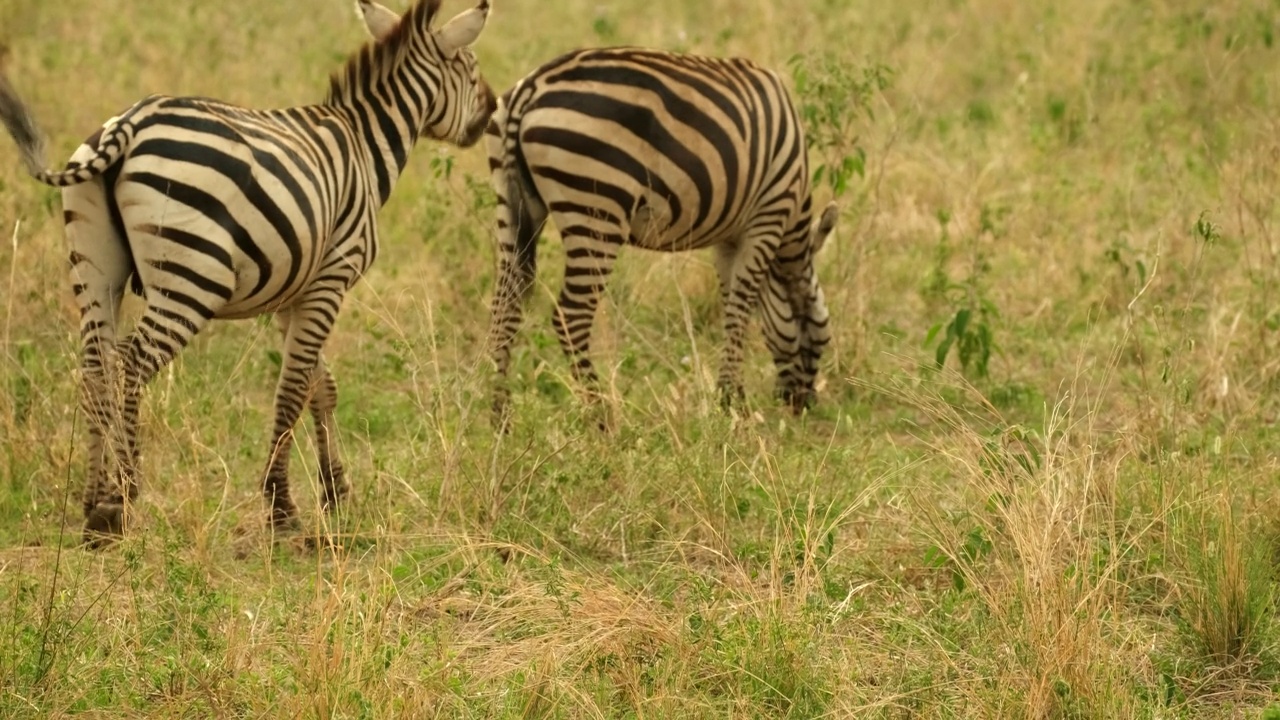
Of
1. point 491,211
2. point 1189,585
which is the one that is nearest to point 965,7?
point 491,211

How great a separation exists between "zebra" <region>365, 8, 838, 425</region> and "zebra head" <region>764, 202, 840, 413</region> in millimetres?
30

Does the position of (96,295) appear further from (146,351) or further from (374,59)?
Answer: (374,59)

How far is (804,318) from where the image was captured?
849 cm

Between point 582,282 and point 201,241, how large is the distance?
223cm

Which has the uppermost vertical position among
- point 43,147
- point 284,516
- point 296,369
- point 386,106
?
point 386,106

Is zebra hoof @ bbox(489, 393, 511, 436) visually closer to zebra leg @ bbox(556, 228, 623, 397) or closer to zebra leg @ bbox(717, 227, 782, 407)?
zebra leg @ bbox(556, 228, 623, 397)

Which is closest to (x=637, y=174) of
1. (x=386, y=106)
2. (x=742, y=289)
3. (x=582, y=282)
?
(x=582, y=282)

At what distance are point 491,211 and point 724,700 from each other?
4.97 meters

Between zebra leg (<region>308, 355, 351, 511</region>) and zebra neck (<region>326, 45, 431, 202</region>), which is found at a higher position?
zebra neck (<region>326, 45, 431, 202</region>)

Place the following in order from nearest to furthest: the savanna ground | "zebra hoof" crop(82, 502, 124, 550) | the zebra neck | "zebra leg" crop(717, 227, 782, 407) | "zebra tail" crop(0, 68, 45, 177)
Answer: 1. the savanna ground
2. "zebra tail" crop(0, 68, 45, 177)
3. "zebra hoof" crop(82, 502, 124, 550)
4. the zebra neck
5. "zebra leg" crop(717, 227, 782, 407)

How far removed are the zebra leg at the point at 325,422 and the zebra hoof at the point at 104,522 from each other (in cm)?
82

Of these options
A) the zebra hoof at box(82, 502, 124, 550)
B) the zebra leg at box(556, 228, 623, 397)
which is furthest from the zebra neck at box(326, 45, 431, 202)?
the zebra hoof at box(82, 502, 124, 550)

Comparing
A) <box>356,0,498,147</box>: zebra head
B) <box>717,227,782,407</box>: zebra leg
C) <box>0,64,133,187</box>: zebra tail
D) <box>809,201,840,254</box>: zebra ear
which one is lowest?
<box>717,227,782,407</box>: zebra leg

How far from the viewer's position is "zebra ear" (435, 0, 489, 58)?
23.2 feet
